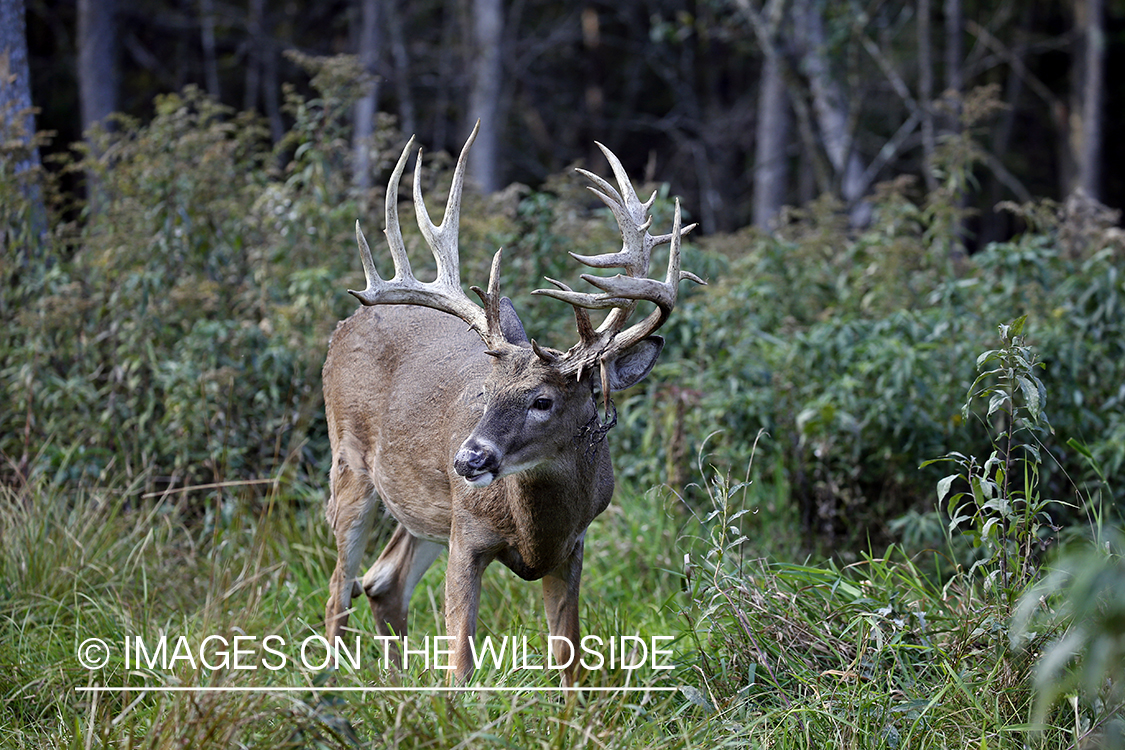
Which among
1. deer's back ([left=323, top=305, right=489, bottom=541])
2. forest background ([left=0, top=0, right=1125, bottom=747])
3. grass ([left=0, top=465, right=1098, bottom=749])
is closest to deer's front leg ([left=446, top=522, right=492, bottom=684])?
grass ([left=0, top=465, right=1098, bottom=749])

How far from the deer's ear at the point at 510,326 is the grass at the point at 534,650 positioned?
0.73 metres

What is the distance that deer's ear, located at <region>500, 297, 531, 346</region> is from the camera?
12.1 ft

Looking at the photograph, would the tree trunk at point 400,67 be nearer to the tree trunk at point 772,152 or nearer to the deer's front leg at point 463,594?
the tree trunk at point 772,152

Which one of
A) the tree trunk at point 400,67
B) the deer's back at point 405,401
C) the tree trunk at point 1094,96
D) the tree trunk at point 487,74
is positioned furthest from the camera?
the tree trunk at point 400,67

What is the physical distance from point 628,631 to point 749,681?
67cm

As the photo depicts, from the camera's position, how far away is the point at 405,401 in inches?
166

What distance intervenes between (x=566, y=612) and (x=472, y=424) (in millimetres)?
738

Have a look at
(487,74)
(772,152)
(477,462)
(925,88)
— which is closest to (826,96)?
(772,152)

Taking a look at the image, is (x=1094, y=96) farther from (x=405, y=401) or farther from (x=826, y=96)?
(x=405, y=401)

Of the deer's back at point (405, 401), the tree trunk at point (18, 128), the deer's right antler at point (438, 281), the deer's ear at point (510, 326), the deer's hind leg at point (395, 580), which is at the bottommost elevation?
the deer's hind leg at point (395, 580)

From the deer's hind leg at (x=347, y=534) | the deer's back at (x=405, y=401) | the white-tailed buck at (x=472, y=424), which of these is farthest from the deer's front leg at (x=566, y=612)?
the deer's hind leg at (x=347, y=534)

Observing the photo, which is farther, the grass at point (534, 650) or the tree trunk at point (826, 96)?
the tree trunk at point (826, 96)

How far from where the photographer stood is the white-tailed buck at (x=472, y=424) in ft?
11.1

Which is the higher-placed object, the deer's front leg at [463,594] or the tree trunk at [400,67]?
the tree trunk at [400,67]
